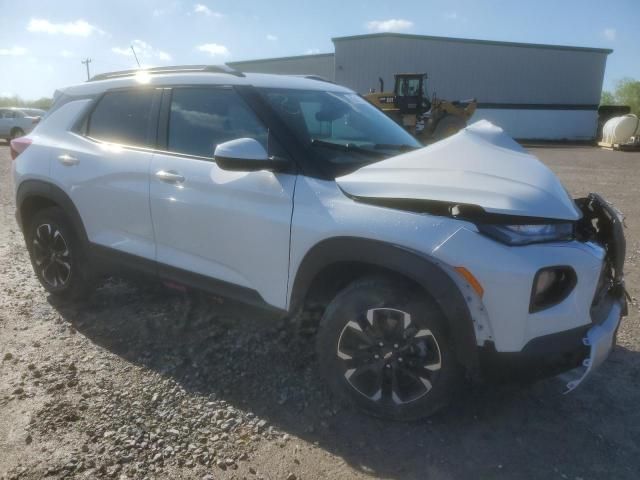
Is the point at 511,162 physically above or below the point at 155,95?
below

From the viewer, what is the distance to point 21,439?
247 cm

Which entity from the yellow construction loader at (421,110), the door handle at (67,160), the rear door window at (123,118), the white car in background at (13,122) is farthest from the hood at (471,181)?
the white car in background at (13,122)

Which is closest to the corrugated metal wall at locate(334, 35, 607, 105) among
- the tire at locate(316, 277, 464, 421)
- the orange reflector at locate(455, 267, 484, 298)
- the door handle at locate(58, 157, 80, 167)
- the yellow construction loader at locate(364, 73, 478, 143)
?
the yellow construction loader at locate(364, 73, 478, 143)

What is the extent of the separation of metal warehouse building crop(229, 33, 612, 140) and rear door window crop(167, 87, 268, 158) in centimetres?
2950

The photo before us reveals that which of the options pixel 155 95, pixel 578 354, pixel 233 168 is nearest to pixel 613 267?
pixel 578 354

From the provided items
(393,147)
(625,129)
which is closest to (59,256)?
(393,147)

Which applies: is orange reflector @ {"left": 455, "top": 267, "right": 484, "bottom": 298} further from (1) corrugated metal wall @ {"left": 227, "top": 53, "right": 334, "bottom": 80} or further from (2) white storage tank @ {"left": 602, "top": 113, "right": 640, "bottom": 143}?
(1) corrugated metal wall @ {"left": 227, "top": 53, "right": 334, "bottom": 80}

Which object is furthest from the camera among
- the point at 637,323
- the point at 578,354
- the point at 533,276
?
the point at 637,323

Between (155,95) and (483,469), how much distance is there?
293 cm

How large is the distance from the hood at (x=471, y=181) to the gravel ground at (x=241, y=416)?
1046 mm

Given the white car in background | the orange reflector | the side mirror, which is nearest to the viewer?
the orange reflector

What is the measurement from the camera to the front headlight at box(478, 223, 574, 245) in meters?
2.17

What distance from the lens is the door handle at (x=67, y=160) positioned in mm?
3639

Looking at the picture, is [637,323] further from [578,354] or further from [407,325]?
[407,325]
